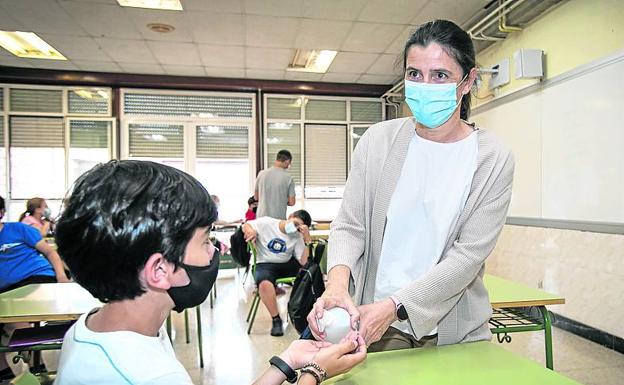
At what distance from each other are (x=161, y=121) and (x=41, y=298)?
18.1 ft

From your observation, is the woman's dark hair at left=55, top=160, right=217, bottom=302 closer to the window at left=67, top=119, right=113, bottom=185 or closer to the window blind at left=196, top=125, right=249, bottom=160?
the window blind at left=196, top=125, right=249, bottom=160

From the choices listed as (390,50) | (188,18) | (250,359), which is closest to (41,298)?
(250,359)

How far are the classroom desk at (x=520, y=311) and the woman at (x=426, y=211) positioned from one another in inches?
34.2

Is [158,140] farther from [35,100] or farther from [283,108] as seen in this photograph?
[283,108]

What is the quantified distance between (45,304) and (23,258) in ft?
3.50

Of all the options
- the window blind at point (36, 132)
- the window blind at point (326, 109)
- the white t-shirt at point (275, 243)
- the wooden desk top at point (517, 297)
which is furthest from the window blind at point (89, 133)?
the wooden desk top at point (517, 297)

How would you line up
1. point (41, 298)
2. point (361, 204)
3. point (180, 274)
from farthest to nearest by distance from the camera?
1. point (41, 298)
2. point (361, 204)
3. point (180, 274)

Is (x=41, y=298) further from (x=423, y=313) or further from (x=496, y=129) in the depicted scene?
(x=496, y=129)

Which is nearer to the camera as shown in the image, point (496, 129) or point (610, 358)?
point (610, 358)

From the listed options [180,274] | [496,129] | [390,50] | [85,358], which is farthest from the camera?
[390,50]

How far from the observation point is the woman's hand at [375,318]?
0.97 metres

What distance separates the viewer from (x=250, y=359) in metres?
3.06

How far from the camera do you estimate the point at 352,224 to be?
3.95 ft

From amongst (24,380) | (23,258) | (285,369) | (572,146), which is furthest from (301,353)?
(572,146)
